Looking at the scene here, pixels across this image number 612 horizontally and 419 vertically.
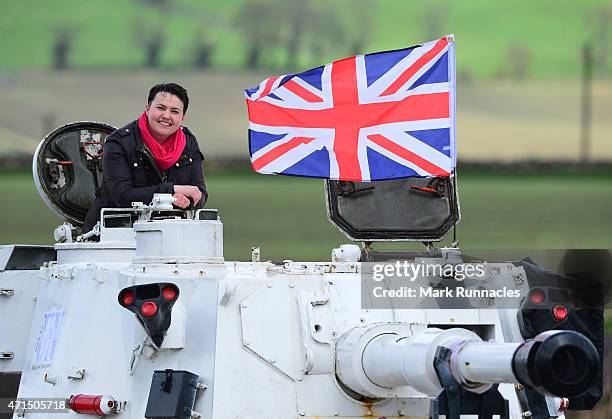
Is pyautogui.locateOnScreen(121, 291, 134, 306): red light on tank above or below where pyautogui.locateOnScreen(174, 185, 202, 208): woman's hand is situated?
below

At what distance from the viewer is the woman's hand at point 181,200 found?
18.5 m

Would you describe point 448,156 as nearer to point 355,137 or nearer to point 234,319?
point 355,137

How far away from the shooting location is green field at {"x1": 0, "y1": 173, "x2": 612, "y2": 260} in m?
20.7

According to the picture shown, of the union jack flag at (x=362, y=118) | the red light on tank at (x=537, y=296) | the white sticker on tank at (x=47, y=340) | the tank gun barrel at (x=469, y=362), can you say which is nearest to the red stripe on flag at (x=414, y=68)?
the union jack flag at (x=362, y=118)

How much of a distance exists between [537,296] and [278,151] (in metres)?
3.95

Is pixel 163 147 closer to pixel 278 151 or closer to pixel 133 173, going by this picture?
pixel 133 173

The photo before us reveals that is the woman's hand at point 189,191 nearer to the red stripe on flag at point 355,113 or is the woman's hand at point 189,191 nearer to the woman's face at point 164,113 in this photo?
the woman's face at point 164,113

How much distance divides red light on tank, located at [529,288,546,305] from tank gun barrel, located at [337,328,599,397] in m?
1.18

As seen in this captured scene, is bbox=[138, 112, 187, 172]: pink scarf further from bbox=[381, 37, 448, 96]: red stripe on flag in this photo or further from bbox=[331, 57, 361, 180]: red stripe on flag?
bbox=[381, 37, 448, 96]: red stripe on flag

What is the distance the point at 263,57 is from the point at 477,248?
332cm

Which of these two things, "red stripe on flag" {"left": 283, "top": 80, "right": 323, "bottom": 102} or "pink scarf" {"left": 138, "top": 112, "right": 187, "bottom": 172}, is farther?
"red stripe on flag" {"left": 283, "top": 80, "right": 323, "bottom": 102}

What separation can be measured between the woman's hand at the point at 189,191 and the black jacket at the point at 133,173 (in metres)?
0.08

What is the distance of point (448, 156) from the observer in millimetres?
19344

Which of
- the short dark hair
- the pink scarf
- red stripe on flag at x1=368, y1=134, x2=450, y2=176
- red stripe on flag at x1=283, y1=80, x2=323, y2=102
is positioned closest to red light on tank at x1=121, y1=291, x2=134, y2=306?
the pink scarf
